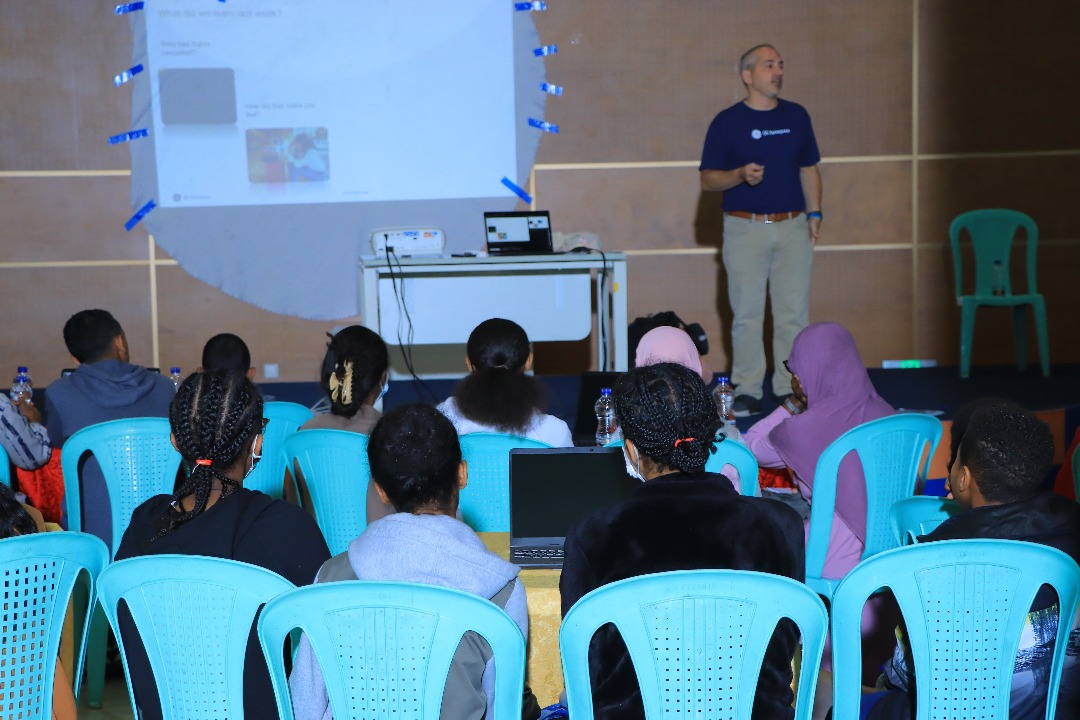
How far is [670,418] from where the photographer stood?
75.0 inches

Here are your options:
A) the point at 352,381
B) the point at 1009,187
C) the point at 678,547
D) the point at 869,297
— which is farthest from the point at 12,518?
the point at 1009,187

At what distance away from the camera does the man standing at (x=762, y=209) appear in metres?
5.63

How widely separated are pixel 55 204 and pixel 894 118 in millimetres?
4735

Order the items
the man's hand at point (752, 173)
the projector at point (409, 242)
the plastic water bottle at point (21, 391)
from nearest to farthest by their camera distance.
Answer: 1. the plastic water bottle at point (21, 391)
2. the man's hand at point (752, 173)
3. the projector at point (409, 242)

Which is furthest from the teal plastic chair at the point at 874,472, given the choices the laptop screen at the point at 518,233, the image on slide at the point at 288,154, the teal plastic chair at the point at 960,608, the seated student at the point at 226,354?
the image on slide at the point at 288,154

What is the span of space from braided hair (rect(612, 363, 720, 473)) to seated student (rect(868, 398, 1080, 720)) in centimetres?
40

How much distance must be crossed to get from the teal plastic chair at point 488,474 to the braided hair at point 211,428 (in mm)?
804

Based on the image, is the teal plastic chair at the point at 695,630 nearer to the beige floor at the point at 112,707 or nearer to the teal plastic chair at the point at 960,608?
the teal plastic chair at the point at 960,608

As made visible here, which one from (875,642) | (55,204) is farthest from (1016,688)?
(55,204)

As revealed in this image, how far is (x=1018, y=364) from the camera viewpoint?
6.55 m

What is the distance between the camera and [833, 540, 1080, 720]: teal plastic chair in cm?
169

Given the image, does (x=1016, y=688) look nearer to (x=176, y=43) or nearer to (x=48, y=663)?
(x=48, y=663)

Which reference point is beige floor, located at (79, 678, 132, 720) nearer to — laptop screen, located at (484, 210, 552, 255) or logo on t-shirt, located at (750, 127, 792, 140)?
laptop screen, located at (484, 210, 552, 255)

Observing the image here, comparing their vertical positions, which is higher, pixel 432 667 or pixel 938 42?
pixel 938 42
